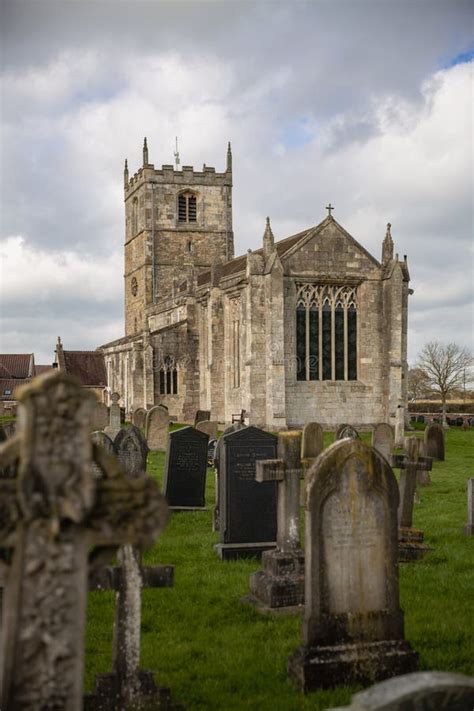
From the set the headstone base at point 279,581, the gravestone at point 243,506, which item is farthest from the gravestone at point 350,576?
the gravestone at point 243,506

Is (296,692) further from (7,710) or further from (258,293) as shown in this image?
(258,293)

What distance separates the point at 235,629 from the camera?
6.74 meters

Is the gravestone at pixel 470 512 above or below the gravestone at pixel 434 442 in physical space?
below

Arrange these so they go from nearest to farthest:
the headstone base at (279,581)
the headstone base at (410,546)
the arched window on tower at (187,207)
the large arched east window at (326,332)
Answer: the headstone base at (279,581), the headstone base at (410,546), the large arched east window at (326,332), the arched window on tower at (187,207)

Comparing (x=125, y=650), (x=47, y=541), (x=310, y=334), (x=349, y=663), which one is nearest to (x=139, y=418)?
(x=310, y=334)

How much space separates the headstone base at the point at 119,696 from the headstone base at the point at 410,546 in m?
5.00

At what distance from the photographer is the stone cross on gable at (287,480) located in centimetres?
782

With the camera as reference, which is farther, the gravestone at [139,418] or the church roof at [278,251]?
the church roof at [278,251]

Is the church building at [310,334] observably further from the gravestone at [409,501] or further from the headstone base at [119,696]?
the headstone base at [119,696]

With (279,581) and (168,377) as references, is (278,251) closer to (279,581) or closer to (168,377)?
(168,377)

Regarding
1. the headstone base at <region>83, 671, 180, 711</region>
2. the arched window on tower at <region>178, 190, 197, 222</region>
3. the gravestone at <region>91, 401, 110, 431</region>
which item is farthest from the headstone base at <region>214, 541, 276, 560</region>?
the arched window on tower at <region>178, 190, 197, 222</region>

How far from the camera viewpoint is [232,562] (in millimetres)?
9211

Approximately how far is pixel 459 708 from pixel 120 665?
2.32 m

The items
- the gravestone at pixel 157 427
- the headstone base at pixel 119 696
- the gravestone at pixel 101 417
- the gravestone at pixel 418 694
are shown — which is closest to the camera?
the gravestone at pixel 418 694
